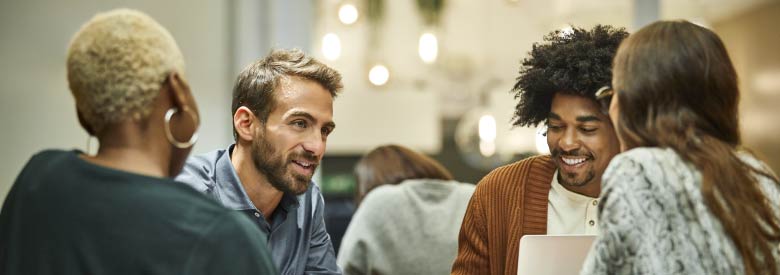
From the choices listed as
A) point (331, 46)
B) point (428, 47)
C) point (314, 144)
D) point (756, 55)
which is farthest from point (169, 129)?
point (756, 55)

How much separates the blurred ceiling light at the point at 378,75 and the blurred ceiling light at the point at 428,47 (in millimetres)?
207

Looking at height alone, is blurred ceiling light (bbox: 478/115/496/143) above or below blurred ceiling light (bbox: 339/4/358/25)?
below

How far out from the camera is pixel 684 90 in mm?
1640

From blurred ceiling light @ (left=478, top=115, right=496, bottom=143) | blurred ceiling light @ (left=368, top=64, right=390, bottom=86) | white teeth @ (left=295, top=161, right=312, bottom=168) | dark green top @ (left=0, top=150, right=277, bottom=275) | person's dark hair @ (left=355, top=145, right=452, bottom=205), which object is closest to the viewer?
dark green top @ (left=0, top=150, right=277, bottom=275)

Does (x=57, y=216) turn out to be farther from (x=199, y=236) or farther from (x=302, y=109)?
(x=302, y=109)

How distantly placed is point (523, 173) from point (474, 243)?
0.22 metres

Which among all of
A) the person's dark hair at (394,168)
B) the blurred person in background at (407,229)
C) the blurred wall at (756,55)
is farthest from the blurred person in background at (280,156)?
the blurred wall at (756,55)

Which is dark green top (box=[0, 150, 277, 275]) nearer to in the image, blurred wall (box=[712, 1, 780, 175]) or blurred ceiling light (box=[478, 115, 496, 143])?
blurred ceiling light (box=[478, 115, 496, 143])

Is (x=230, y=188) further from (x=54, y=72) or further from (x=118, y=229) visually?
(x=54, y=72)

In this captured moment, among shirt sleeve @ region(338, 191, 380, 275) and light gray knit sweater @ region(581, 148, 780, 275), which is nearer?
light gray knit sweater @ region(581, 148, 780, 275)

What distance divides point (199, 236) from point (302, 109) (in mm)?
977

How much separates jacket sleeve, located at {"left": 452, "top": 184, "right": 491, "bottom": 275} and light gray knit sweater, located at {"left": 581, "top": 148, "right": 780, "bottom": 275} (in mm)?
788

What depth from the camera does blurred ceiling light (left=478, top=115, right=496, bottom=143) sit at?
479cm

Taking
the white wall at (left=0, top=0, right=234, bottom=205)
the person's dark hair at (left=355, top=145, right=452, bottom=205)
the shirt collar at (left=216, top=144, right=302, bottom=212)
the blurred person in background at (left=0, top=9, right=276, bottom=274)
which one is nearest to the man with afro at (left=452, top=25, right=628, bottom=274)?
the shirt collar at (left=216, top=144, right=302, bottom=212)
